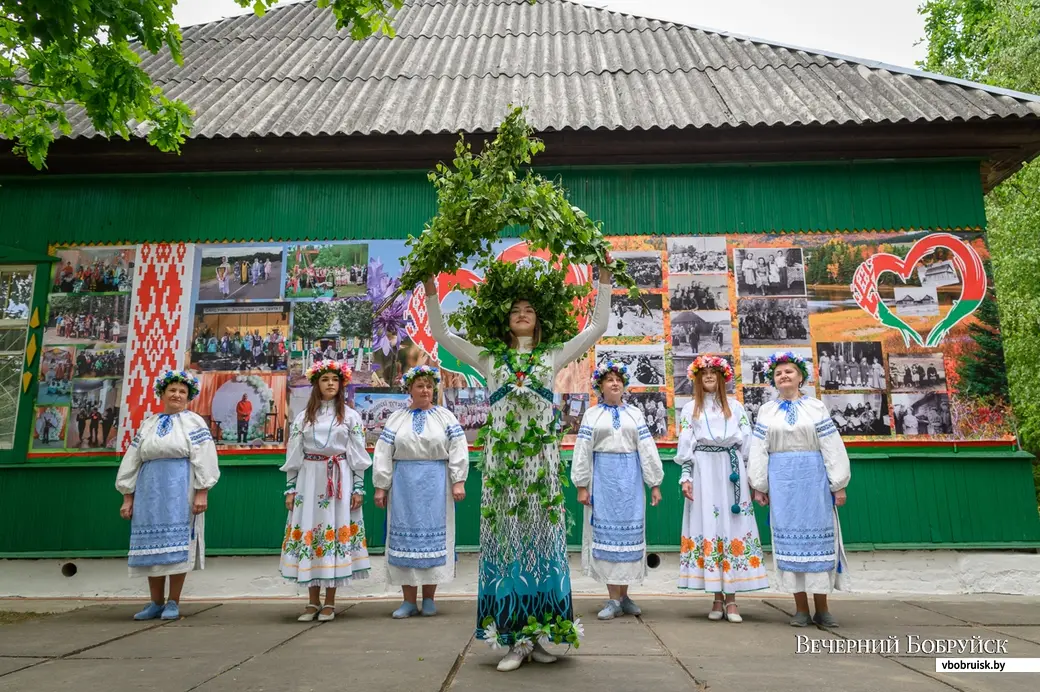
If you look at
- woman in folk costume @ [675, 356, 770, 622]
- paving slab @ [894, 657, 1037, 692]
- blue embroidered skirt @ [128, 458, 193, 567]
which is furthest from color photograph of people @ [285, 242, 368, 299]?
paving slab @ [894, 657, 1037, 692]

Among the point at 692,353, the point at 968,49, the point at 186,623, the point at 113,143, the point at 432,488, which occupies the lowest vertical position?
the point at 186,623

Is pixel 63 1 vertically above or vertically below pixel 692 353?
above

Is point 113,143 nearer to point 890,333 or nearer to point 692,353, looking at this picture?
point 692,353

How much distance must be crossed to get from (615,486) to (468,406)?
220 centimetres

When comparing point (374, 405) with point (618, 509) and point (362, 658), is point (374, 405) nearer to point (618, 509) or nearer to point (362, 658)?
point (618, 509)

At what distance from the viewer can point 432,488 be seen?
5.75 m

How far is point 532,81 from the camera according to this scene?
909 centimetres

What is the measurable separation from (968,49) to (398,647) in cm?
2152

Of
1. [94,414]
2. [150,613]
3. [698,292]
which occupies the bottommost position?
[150,613]

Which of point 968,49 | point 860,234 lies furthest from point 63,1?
point 968,49

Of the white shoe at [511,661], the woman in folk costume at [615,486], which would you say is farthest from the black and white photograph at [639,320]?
the white shoe at [511,661]

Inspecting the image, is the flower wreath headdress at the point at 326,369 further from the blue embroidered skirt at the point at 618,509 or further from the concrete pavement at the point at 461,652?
the blue embroidered skirt at the point at 618,509

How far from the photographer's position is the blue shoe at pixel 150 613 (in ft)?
18.5

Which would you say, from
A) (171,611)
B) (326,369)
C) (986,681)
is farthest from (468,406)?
(986,681)
